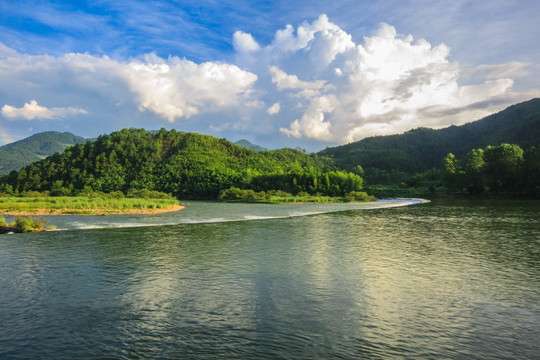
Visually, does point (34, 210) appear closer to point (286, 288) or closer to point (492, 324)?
point (286, 288)

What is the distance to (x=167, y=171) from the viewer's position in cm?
15350

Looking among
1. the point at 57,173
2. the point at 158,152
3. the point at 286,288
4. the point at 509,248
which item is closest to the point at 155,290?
the point at 286,288

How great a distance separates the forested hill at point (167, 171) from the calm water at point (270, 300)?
3712 inches

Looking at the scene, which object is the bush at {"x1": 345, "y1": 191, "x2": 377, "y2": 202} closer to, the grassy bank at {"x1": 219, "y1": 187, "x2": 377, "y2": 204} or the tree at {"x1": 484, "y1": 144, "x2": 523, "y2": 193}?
the grassy bank at {"x1": 219, "y1": 187, "x2": 377, "y2": 204}

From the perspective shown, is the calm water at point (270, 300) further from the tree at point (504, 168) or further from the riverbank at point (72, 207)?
the tree at point (504, 168)

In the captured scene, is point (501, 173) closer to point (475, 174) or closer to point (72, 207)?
point (475, 174)

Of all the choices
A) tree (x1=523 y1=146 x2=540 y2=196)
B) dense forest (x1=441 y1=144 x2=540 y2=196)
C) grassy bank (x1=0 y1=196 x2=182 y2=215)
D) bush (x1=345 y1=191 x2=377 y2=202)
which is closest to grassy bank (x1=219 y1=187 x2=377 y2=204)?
bush (x1=345 y1=191 x2=377 y2=202)

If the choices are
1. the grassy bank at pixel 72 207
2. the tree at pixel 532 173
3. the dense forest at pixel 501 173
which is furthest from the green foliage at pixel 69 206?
the dense forest at pixel 501 173

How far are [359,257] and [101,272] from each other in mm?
16347

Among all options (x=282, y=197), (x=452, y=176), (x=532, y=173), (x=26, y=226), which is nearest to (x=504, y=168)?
(x=532, y=173)

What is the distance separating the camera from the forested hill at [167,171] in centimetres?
12631

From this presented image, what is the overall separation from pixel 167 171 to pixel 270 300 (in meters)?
147

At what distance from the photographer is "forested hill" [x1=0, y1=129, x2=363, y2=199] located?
126 meters

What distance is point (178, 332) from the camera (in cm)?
1136
